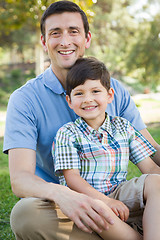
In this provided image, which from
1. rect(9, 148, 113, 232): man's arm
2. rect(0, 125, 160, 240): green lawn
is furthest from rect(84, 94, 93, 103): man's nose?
rect(0, 125, 160, 240): green lawn

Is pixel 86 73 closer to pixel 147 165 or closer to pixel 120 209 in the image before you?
pixel 147 165

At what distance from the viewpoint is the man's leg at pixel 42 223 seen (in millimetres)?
1991

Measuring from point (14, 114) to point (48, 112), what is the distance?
0.86ft

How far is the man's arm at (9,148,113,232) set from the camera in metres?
1.88

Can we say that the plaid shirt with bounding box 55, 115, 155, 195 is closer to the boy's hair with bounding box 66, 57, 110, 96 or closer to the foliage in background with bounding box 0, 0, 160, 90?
the boy's hair with bounding box 66, 57, 110, 96

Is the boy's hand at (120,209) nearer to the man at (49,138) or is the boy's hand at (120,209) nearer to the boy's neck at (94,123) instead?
the man at (49,138)

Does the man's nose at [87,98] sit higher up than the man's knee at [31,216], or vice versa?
A: the man's nose at [87,98]

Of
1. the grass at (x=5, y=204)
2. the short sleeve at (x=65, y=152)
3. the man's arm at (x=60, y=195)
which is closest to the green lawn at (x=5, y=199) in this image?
the grass at (x=5, y=204)

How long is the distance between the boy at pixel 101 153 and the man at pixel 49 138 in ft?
0.58

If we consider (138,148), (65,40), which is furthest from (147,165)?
(65,40)

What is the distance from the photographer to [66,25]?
2732mm

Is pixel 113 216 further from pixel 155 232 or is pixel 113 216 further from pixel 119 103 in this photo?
pixel 119 103

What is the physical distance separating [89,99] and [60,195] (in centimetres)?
72

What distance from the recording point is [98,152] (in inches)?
92.3
